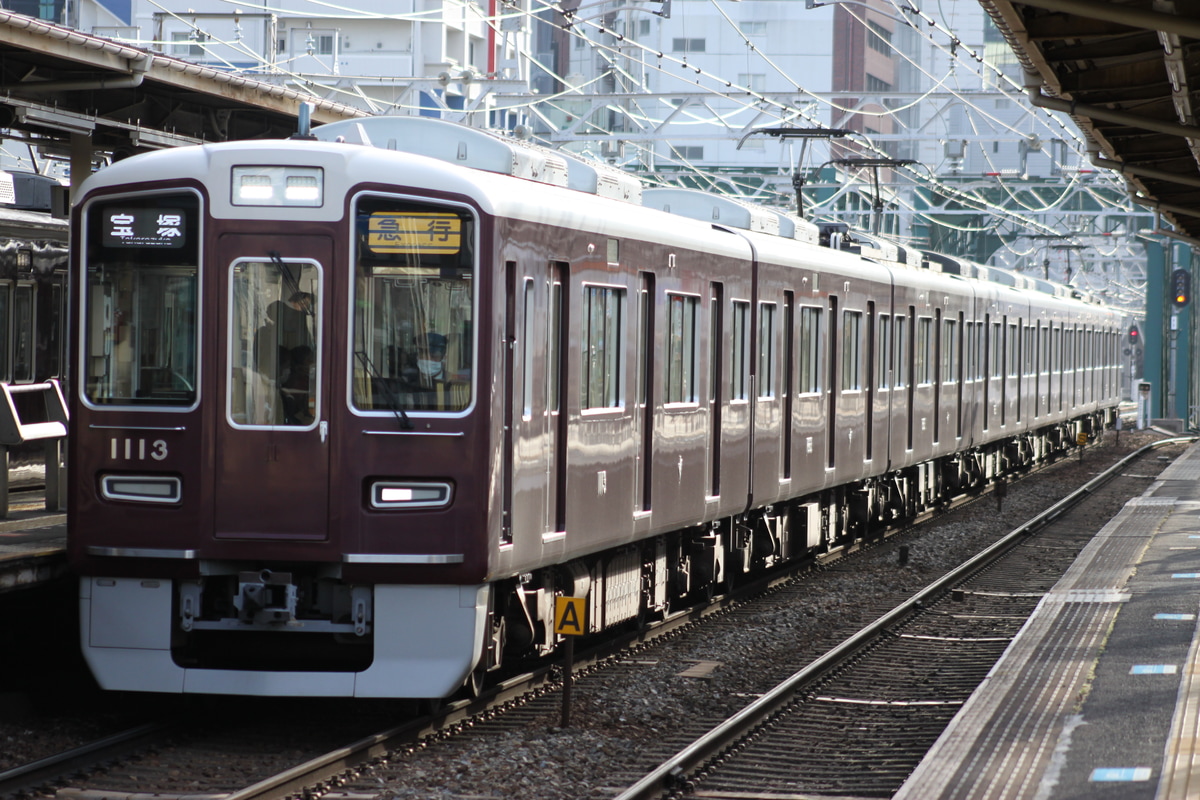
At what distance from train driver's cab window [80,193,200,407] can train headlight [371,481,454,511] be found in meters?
0.97

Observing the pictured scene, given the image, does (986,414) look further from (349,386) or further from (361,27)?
(361,27)

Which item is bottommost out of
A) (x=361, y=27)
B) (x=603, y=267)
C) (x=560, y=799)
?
(x=560, y=799)

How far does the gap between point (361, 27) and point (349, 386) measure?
5252 centimetres

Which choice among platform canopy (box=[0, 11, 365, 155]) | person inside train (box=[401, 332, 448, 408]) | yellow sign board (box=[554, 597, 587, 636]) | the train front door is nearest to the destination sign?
the train front door

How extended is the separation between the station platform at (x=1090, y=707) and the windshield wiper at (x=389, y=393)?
2650 mm

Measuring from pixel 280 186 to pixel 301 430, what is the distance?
110cm

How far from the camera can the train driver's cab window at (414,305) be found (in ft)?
24.4

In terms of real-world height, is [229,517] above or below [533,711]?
above

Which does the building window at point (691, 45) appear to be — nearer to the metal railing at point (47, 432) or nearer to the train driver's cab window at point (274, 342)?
the metal railing at point (47, 432)

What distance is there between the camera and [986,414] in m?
22.7

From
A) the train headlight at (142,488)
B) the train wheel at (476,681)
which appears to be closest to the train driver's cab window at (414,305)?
the train headlight at (142,488)

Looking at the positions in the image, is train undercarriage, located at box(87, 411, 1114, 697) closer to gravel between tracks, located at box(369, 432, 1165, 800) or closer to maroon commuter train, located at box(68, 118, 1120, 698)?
maroon commuter train, located at box(68, 118, 1120, 698)

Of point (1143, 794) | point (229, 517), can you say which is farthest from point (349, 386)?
point (1143, 794)

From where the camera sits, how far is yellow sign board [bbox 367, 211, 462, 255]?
7457mm
